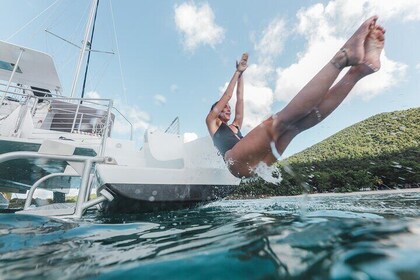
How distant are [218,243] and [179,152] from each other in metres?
2.80

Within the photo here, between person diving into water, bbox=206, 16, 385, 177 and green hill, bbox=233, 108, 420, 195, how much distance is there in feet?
17.4

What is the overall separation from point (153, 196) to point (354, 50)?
2268mm

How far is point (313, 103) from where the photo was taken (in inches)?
82.4

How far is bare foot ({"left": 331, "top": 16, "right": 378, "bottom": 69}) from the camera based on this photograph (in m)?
1.99

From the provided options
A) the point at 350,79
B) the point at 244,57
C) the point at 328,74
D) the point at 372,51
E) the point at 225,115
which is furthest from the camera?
the point at 225,115

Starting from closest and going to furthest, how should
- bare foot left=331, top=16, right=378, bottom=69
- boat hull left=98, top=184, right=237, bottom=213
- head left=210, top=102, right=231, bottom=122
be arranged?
bare foot left=331, top=16, right=378, bottom=69
boat hull left=98, top=184, right=237, bottom=213
head left=210, top=102, right=231, bottom=122

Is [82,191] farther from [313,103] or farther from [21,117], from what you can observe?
[21,117]

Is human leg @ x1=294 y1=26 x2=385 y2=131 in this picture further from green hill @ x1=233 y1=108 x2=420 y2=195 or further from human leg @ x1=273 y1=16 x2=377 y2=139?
green hill @ x1=233 y1=108 x2=420 y2=195

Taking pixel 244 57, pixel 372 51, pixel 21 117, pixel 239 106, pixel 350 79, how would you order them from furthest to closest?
pixel 21 117 < pixel 239 106 < pixel 244 57 < pixel 350 79 < pixel 372 51

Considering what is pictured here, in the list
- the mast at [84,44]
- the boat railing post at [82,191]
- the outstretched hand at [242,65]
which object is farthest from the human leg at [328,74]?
the mast at [84,44]

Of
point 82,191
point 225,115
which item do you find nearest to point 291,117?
point 225,115

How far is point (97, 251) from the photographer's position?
3.67 feet

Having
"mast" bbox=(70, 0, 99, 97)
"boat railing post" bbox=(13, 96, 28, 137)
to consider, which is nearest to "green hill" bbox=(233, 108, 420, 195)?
"boat railing post" bbox=(13, 96, 28, 137)

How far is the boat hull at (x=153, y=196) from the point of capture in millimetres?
2358
